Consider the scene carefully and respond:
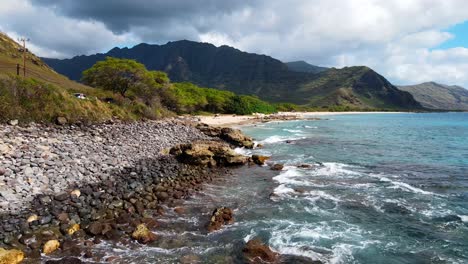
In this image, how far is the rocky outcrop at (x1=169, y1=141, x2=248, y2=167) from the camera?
3025 cm

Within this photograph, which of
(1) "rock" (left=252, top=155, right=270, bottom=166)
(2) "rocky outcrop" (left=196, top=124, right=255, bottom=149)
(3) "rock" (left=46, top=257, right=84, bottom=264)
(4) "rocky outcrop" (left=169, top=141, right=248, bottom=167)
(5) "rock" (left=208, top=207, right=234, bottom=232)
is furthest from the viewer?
(2) "rocky outcrop" (left=196, top=124, right=255, bottom=149)

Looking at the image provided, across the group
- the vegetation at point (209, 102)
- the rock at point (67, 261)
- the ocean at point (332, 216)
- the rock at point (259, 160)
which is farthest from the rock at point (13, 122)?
the vegetation at point (209, 102)

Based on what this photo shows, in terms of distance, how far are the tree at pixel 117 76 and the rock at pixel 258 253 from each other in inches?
2115

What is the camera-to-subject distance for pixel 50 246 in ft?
44.3

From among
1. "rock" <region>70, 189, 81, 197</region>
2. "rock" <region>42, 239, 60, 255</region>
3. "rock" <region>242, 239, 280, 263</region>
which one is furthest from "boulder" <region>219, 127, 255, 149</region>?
"rock" <region>42, 239, 60, 255</region>

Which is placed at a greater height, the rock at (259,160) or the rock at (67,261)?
the rock at (259,160)

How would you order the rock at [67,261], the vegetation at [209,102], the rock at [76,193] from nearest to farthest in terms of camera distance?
the rock at [67,261], the rock at [76,193], the vegetation at [209,102]

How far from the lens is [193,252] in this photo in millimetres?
14234

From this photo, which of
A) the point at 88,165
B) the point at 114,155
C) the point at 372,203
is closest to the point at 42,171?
the point at 88,165

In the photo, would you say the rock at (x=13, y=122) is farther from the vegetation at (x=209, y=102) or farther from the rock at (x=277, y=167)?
the vegetation at (x=209, y=102)

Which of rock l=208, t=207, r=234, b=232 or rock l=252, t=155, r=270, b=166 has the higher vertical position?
rock l=252, t=155, r=270, b=166

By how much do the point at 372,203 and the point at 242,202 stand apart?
8.34 meters

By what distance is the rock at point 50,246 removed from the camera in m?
13.4

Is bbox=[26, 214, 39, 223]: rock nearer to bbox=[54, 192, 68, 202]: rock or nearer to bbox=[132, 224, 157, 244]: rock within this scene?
bbox=[54, 192, 68, 202]: rock
